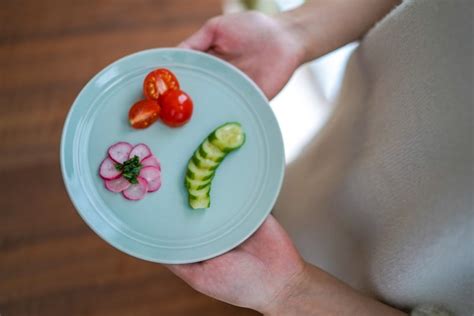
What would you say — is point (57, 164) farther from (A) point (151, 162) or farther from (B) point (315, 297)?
(B) point (315, 297)

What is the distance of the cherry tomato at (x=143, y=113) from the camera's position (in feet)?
2.93

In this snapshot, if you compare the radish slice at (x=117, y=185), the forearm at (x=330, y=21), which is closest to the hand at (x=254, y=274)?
the radish slice at (x=117, y=185)

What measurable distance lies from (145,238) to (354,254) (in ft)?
1.34

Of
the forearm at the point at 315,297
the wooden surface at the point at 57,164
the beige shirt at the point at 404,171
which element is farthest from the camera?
the wooden surface at the point at 57,164

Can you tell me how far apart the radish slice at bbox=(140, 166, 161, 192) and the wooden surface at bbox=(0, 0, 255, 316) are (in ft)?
→ 1.55

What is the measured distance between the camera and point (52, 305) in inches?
48.9

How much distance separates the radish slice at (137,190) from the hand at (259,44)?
1.08 ft

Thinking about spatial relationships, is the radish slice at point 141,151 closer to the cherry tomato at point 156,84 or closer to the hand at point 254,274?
the cherry tomato at point 156,84

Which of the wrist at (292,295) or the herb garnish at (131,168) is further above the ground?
the herb garnish at (131,168)

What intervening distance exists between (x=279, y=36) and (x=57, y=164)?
765 mm

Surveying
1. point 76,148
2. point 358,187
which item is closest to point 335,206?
point 358,187

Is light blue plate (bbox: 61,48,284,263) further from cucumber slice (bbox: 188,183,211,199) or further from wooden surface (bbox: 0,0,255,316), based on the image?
wooden surface (bbox: 0,0,255,316)

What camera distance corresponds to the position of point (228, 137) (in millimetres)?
890

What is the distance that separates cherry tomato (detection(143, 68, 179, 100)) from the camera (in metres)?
0.91
